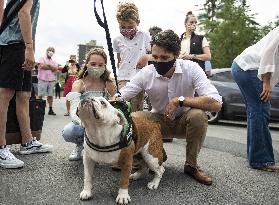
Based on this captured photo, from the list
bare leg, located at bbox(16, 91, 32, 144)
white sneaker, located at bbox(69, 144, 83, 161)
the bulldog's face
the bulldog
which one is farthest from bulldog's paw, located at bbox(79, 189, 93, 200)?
bare leg, located at bbox(16, 91, 32, 144)

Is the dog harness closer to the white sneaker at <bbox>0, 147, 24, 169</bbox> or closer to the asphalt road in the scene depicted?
the asphalt road

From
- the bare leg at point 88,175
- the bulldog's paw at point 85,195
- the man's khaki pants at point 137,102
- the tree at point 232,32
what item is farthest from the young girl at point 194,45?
the tree at point 232,32

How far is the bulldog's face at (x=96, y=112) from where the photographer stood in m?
2.96

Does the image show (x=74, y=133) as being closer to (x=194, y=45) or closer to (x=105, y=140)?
(x=105, y=140)

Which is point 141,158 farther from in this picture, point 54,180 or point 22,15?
point 22,15

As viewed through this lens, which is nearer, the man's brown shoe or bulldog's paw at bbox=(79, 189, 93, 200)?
bulldog's paw at bbox=(79, 189, 93, 200)

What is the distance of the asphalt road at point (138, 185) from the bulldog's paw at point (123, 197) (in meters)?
0.05

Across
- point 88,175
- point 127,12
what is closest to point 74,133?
point 88,175

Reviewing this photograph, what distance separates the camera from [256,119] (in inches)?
183

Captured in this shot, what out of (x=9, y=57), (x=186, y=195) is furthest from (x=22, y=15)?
(x=186, y=195)

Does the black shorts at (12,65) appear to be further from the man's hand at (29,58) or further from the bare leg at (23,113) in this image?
the bare leg at (23,113)

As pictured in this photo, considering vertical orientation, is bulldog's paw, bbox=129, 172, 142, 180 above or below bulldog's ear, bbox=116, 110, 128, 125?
below

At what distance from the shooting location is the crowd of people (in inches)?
153

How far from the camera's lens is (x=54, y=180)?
3.69 m
